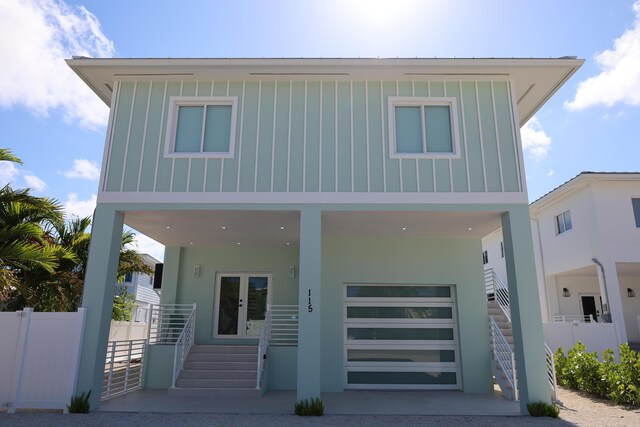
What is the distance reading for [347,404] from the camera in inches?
328

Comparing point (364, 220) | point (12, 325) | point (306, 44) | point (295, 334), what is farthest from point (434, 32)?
point (12, 325)

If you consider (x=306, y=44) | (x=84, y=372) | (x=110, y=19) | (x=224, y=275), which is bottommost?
(x=84, y=372)

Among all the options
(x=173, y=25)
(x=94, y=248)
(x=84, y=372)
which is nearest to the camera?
(x=84, y=372)

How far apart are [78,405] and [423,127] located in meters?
8.08

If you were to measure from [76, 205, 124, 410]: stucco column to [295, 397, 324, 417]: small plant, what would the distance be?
11.8 ft

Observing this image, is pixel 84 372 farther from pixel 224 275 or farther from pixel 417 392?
pixel 417 392

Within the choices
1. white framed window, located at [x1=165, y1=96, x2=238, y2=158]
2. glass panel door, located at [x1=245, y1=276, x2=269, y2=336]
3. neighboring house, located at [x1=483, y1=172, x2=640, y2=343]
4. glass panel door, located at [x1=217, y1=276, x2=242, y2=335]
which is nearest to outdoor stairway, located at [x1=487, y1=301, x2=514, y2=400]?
neighboring house, located at [x1=483, y1=172, x2=640, y2=343]

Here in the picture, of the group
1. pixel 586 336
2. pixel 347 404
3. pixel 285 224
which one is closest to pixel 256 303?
pixel 285 224

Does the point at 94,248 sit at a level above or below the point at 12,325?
above

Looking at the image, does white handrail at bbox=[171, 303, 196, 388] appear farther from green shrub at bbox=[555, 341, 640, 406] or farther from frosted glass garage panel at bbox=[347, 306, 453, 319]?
green shrub at bbox=[555, 341, 640, 406]

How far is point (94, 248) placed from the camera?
317 inches

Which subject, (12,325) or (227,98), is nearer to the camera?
(12,325)

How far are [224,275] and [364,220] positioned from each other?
5289mm

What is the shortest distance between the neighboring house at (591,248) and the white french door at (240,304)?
10468 millimetres
